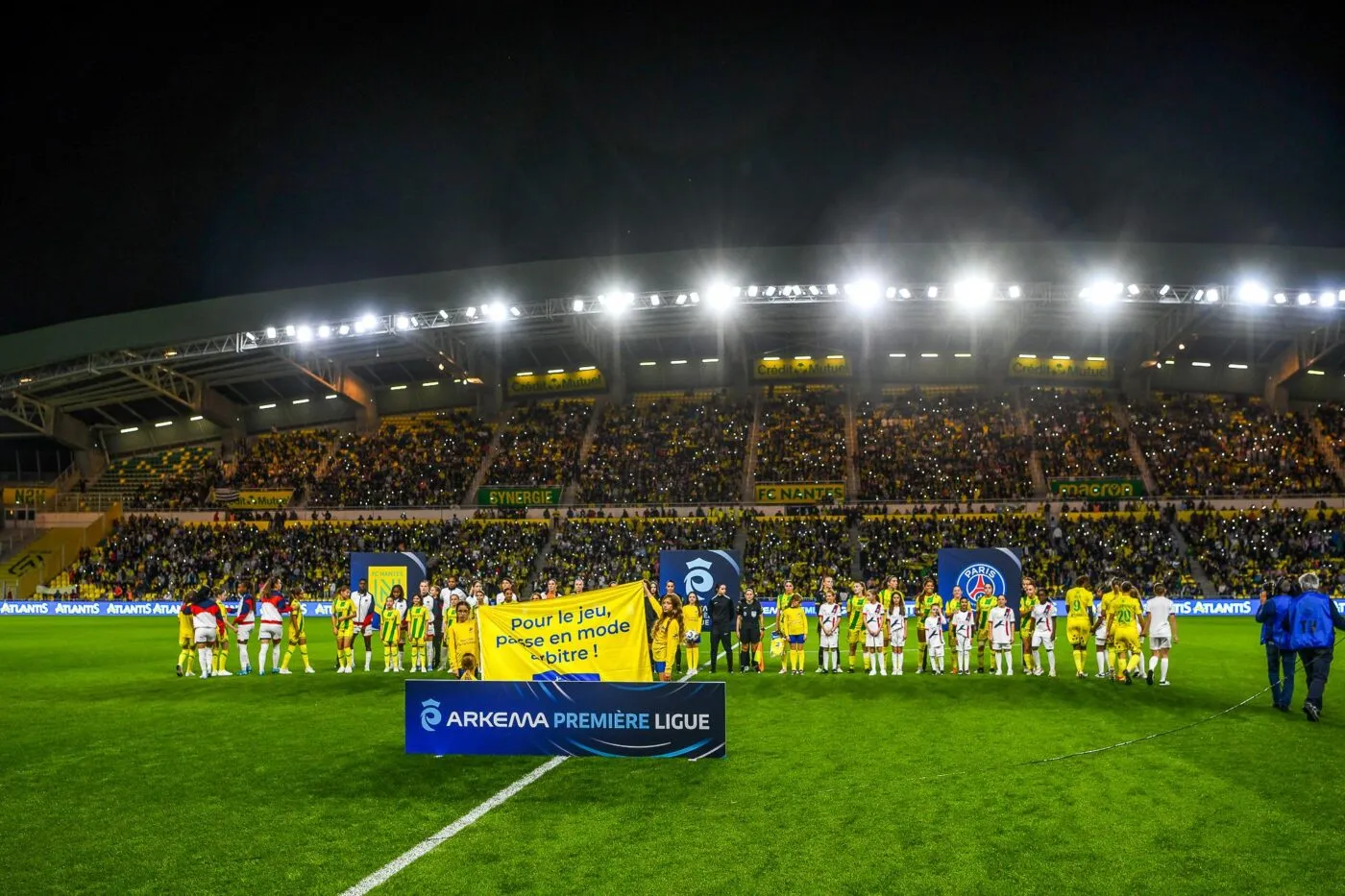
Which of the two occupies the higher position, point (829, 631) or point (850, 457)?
point (850, 457)

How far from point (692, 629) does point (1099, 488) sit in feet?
101

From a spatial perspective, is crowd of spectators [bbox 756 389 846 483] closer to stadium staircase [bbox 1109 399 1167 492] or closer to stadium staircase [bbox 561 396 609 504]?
stadium staircase [bbox 561 396 609 504]

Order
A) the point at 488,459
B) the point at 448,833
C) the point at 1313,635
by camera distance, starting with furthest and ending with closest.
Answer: the point at 488,459
the point at 1313,635
the point at 448,833

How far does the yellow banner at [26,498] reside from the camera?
50406mm

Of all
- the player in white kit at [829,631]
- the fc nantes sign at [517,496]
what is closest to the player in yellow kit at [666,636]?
the player in white kit at [829,631]

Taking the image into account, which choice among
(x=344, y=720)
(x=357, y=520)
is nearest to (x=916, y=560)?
(x=357, y=520)

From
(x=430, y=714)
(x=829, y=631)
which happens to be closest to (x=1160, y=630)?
(x=829, y=631)

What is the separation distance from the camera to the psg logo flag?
1859cm

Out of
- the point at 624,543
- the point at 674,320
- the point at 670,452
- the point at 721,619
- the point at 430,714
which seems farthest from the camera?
the point at 670,452

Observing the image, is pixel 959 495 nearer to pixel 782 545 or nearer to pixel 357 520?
pixel 782 545

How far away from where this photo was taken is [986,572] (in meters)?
18.8

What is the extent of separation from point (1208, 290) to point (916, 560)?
14288mm

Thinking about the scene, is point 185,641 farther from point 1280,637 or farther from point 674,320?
point 674,320

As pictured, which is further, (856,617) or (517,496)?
(517,496)
